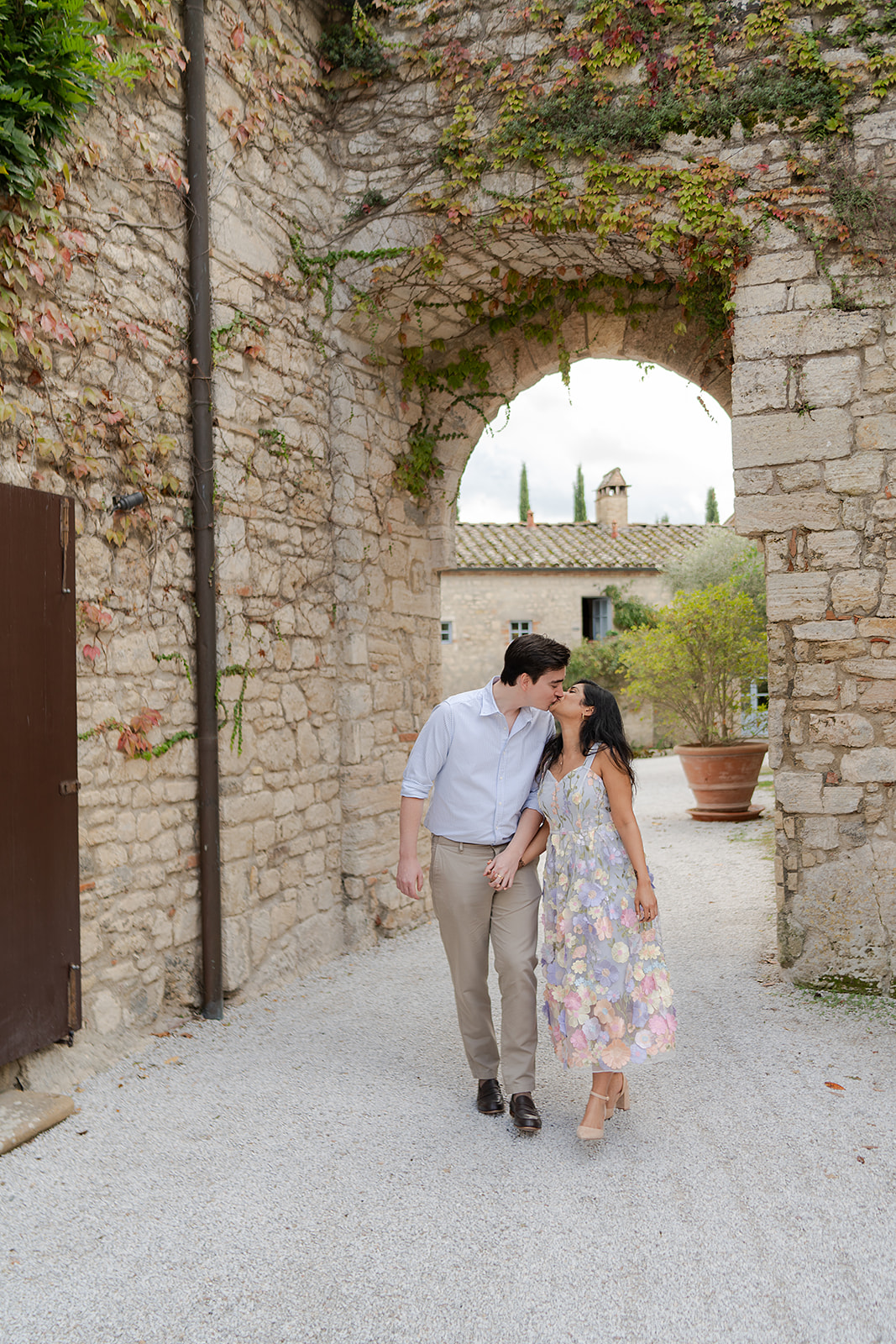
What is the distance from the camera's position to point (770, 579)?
4414 millimetres

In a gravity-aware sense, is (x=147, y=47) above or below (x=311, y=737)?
above

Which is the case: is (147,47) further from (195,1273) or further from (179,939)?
(195,1273)

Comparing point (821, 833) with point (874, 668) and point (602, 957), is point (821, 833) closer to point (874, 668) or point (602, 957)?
point (874, 668)

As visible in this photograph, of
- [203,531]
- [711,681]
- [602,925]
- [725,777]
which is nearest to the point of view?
[602,925]

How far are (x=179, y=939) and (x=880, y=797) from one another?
321 centimetres

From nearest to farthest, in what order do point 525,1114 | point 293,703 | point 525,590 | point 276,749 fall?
point 525,1114 < point 276,749 < point 293,703 < point 525,590

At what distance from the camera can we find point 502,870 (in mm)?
2920

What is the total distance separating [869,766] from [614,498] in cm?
1846

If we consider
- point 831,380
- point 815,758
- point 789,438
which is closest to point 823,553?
point 789,438

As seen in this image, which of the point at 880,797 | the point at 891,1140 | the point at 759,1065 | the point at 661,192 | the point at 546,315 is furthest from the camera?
the point at 546,315

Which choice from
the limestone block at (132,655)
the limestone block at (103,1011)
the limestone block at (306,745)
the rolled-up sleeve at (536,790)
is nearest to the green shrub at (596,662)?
the limestone block at (306,745)

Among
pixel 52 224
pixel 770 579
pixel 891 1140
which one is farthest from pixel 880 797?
pixel 52 224

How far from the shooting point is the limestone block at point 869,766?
4.23 meters

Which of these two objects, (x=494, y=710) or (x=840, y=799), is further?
(x=840, y=799)
